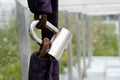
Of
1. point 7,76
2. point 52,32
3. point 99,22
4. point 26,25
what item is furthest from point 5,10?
point 99,22

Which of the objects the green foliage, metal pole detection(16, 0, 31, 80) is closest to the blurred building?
metal pole detection(16, 0, 31, 80)

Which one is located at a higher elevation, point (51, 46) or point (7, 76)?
point (51, 46)

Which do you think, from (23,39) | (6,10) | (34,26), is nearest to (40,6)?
(34,26)

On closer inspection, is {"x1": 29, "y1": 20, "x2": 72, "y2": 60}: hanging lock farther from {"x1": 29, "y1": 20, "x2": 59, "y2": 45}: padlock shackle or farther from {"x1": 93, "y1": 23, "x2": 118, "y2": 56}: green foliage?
{"x1": 93, "y1": 23, "x2": 118, "y2": 56}: green foliage

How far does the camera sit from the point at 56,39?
914mm

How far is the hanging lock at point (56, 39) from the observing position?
899 mm

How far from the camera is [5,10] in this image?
2482mm

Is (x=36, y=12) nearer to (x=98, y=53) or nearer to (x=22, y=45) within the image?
(x=22, y=45)

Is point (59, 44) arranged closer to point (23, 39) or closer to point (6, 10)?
point (23, 39)

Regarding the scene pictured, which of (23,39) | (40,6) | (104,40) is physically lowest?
(104,40)

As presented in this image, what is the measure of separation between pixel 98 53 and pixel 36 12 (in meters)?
9.11

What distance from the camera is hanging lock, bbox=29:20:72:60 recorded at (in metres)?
0.90

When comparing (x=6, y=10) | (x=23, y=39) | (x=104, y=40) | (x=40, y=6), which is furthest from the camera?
(x=104, y=40)

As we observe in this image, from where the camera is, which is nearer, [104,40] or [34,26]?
[34,26]
